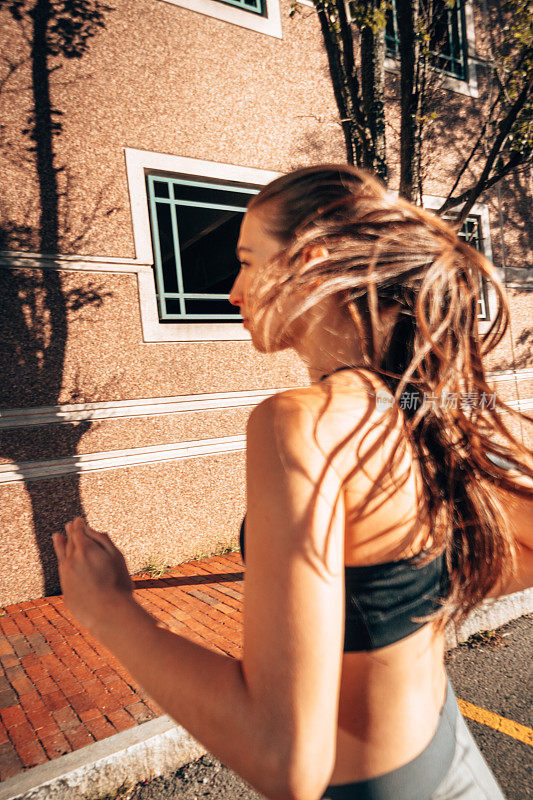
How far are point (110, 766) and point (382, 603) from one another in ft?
8.07

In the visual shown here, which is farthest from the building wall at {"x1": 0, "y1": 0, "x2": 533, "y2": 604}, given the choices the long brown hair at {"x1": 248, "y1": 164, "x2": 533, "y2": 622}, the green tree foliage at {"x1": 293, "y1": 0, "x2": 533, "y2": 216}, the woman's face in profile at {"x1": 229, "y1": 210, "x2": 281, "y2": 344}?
the long brown hair at {"x1": 248, "y1": 164, "x2": 533, "y2": 622}

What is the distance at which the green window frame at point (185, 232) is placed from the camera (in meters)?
5.41

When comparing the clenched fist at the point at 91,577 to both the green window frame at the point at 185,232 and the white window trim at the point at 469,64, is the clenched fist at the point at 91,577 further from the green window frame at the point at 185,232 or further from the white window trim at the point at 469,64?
the white window trim at the point at 469,64

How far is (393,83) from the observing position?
671cm

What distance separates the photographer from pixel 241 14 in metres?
5.80

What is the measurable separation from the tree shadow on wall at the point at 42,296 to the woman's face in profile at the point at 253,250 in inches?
159

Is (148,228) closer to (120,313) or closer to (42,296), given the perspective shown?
(120,313)

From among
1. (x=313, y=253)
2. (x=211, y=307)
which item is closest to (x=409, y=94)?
(x=211, y=307)

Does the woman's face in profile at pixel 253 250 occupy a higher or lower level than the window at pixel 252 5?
lower

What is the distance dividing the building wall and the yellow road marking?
310 centimetres

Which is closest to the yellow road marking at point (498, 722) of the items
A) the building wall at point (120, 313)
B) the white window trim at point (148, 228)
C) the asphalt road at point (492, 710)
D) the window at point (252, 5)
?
the asphalt road at point (492, 710)

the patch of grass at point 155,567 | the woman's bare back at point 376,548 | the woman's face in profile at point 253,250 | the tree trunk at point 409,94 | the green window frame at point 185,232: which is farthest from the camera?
the green window frame at point 185,232

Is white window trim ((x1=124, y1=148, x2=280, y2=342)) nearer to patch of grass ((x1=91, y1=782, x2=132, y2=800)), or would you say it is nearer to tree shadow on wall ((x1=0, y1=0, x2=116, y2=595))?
tree shadow on wall ((x1=0, y1=0, x2=116, y2=595))

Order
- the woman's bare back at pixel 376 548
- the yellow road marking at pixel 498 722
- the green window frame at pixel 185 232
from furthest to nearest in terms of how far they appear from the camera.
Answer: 1. the green window frame at pixel 185 232
2. the yellow road marking at pixel 498 722
3. the woman's bare back at pixel 376 548
